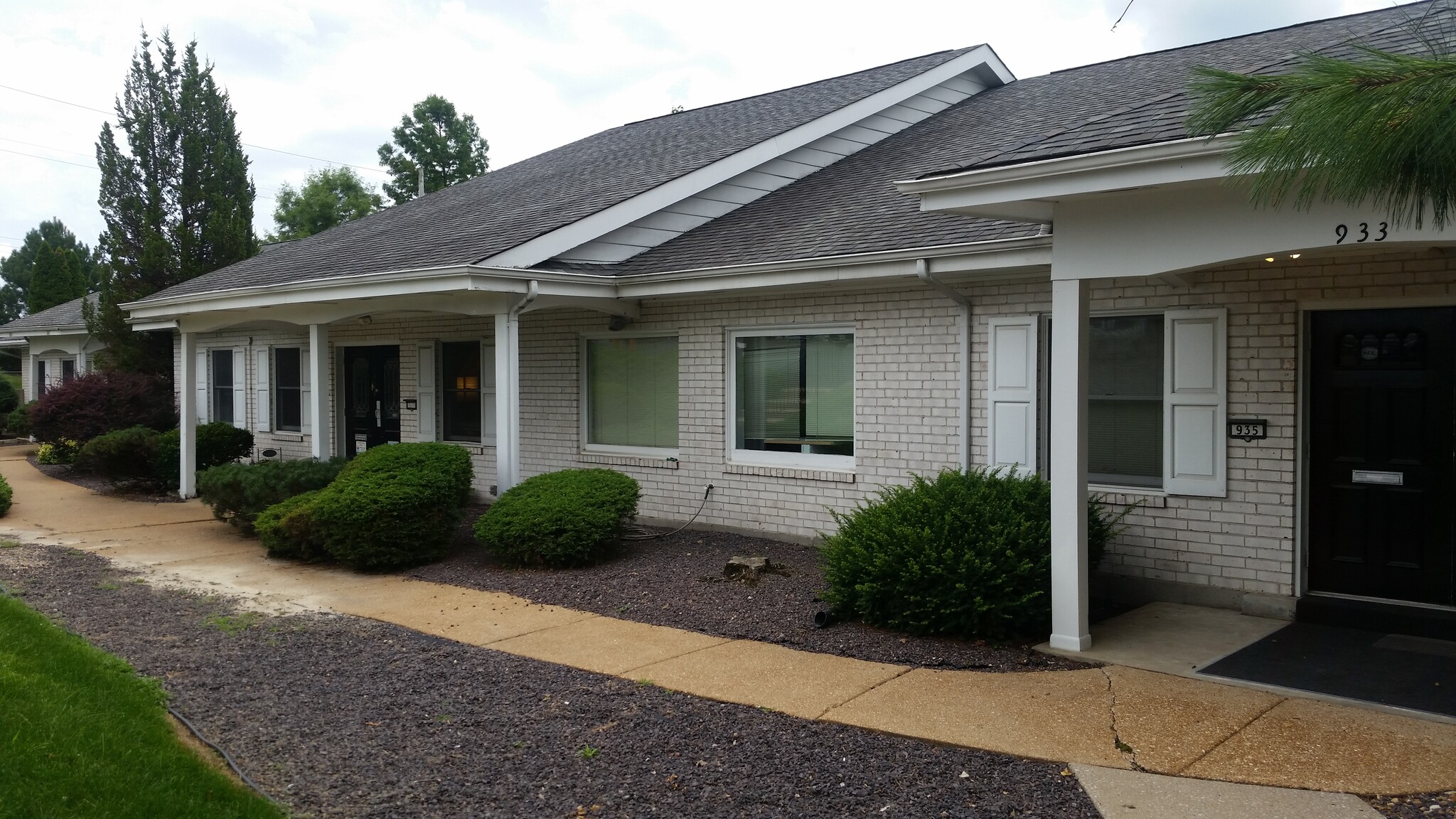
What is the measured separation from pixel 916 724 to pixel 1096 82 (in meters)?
10.2

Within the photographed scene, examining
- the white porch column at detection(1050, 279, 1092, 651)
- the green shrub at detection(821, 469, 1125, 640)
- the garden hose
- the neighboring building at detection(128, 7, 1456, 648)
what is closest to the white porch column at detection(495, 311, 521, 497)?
the neighboring building at detection(128, 7, 1456, 648)

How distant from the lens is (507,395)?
35.3 feet

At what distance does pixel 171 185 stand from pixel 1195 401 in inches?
924

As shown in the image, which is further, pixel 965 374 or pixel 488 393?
pixel 488 393

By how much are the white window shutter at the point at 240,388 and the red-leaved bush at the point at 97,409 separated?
1.54 m

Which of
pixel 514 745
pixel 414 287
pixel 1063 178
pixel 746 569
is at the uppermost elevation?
pixel 1063 178

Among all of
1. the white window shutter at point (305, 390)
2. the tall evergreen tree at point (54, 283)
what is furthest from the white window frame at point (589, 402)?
the tall evergreen tree at point (54, 283)

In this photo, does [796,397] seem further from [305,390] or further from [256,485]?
[305,390]

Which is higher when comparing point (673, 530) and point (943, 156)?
point (943, 156)

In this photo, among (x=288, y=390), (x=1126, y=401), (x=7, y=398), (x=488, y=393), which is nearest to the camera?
(x=1126, y=401)

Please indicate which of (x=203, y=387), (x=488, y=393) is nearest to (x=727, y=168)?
(x=488, y=393)

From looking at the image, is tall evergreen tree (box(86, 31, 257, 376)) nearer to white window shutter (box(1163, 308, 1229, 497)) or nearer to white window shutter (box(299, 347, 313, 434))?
white window shutter (box(299, 347, 313, 434))

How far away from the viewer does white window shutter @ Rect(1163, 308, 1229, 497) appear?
7.74m

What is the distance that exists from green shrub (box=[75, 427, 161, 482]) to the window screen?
10.2m
